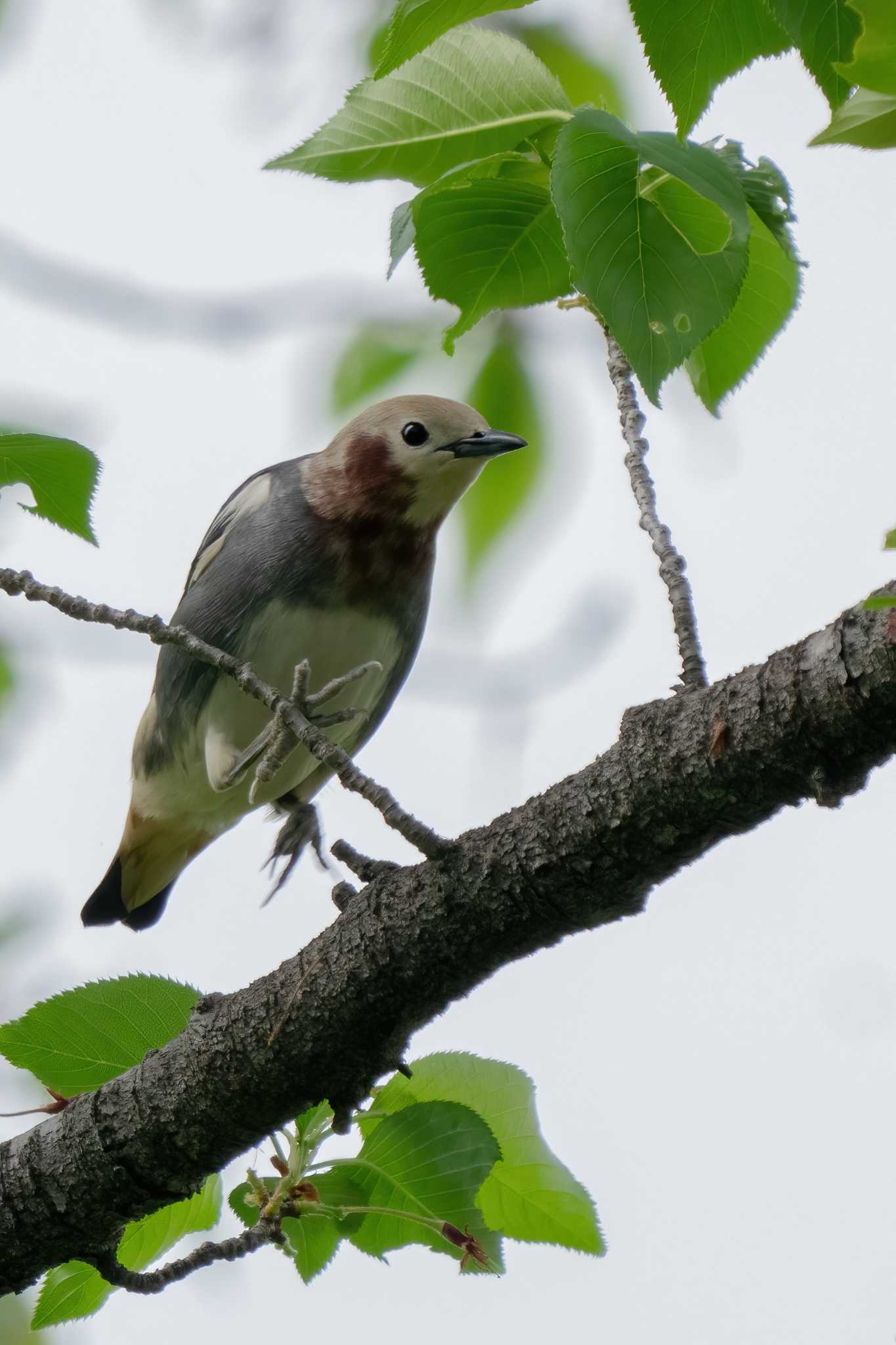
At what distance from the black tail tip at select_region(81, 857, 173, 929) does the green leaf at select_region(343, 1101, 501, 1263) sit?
3.77 metres

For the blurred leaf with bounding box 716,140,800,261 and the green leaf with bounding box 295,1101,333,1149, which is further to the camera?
the green leaf with bounding box 295,1101,333,1149

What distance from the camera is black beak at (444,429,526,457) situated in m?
3.54

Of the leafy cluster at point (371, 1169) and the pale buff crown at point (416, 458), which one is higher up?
the pale buff crown at point (416, 458)

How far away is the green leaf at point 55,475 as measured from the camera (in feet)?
8.34

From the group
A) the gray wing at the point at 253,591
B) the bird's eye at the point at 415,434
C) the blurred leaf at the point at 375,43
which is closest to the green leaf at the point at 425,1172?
the blurred leaf at the point at 375,43

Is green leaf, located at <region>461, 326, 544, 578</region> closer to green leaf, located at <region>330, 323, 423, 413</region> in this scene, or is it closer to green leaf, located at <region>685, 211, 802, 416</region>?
green leaf, located at <region>330, 323, 423, 413</region>

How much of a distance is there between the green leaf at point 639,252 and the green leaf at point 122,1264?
2.18 meters

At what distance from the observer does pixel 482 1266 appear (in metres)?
2.69

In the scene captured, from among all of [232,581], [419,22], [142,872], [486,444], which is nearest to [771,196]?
[419,22]

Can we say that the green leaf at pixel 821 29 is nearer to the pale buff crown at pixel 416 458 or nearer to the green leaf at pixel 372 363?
the green leaf at pixel 372 363

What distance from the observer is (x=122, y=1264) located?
3.13m

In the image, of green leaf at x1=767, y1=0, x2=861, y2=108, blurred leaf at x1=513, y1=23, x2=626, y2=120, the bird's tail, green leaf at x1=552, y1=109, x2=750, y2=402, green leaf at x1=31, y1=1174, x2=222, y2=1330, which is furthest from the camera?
the bird's tail

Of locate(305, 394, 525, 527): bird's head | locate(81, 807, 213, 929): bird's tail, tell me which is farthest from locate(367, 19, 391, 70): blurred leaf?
locate(81, 807, 213, 929): bird's tail

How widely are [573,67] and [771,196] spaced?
1.24m
